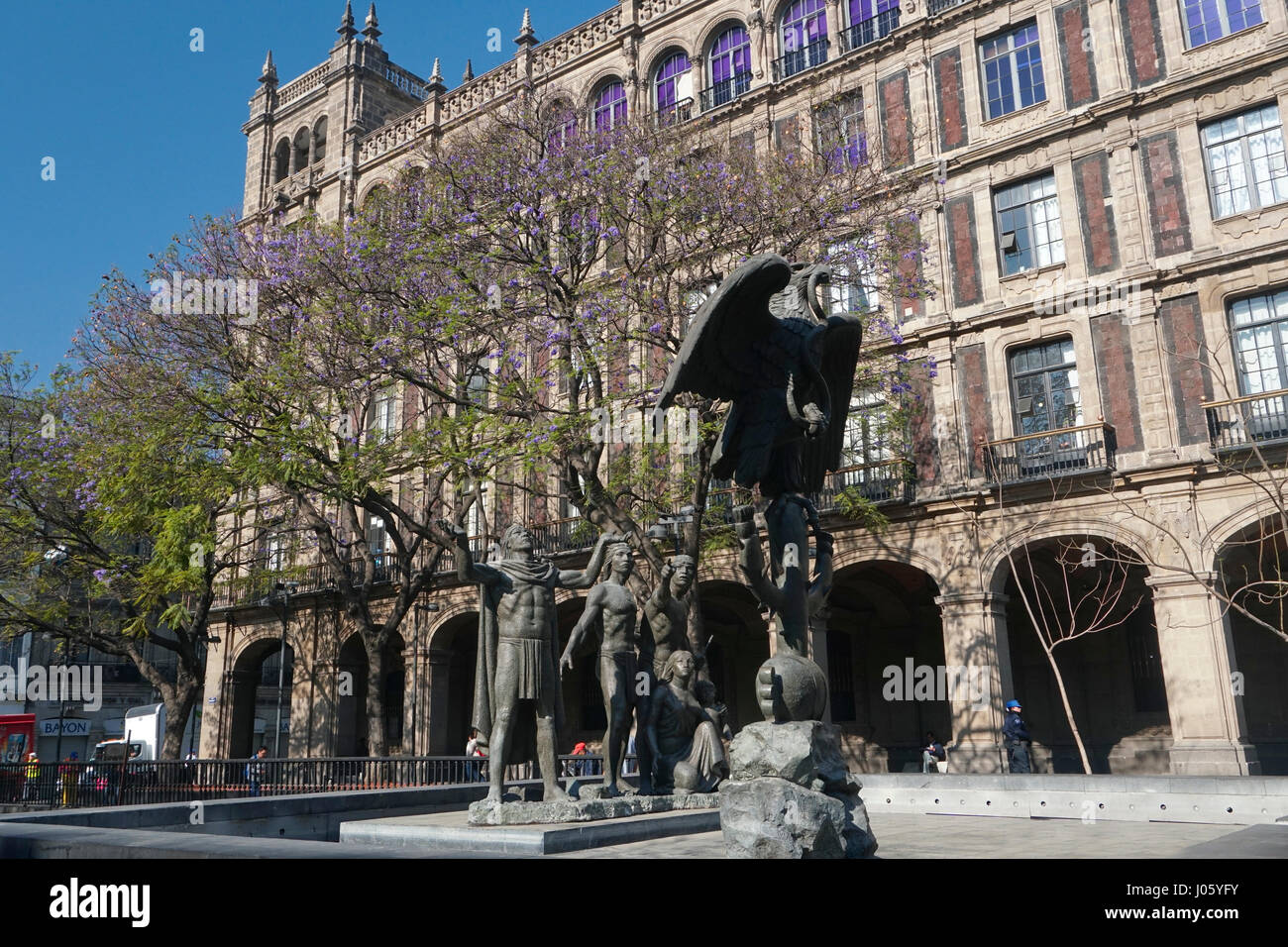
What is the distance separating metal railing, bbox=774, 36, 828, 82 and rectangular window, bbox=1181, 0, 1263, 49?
7.73 metres

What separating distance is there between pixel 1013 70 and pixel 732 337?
18.5 meters

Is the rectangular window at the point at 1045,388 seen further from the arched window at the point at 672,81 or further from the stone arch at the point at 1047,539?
the arched window at the point at 672,81

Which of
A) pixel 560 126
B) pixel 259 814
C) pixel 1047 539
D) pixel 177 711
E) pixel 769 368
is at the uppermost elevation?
pixel 560 126

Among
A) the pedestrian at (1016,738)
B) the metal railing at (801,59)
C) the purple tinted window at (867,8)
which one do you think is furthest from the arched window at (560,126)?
the pedestrian at (1016,738)

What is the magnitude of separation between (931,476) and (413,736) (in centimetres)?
1564

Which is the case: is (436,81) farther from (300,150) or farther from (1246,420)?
(1246,420)

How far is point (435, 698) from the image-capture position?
27391 mm

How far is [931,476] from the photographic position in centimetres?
2041

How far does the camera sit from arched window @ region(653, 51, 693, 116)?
2588 centimetres

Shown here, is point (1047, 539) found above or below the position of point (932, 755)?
above

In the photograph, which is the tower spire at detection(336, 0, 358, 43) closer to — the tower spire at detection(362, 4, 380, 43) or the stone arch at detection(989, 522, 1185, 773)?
the tower spire at detection(362, 4, 380, 43)

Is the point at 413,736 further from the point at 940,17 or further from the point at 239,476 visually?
the point at 940,17

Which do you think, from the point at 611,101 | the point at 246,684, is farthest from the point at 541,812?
the point at 246,684

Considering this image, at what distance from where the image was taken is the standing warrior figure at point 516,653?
8.32 meters
